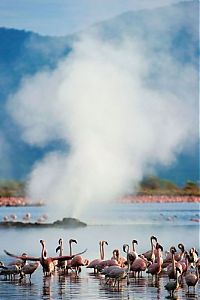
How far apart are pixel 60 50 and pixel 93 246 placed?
135ft

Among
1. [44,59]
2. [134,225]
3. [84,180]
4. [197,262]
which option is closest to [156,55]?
[44,59]

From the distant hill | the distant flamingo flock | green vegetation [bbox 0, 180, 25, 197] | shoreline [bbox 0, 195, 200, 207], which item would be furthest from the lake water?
the distant hill

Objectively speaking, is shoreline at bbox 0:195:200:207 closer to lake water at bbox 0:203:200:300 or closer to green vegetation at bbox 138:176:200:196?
green vegetation at bbox 138:176:200:196

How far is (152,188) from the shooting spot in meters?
40.8

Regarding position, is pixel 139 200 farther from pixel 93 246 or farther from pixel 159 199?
pixel 93 246

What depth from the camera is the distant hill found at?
4375cm

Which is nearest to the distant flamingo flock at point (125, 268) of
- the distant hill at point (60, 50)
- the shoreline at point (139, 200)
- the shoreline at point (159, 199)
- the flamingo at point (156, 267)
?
the flamingo at point (156, 267)

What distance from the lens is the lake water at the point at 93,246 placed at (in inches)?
385

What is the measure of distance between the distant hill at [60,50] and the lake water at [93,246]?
38.3ft

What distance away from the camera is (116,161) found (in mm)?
37969

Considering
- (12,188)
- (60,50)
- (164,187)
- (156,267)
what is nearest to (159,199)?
(164,187)

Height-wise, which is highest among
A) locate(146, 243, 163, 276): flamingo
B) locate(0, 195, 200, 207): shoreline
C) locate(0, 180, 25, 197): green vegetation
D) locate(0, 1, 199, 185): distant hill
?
locate(0, 1, 199, 185): distant hill

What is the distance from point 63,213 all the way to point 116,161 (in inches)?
392

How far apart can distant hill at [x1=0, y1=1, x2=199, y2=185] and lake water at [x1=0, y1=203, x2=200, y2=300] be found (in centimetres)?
1166
